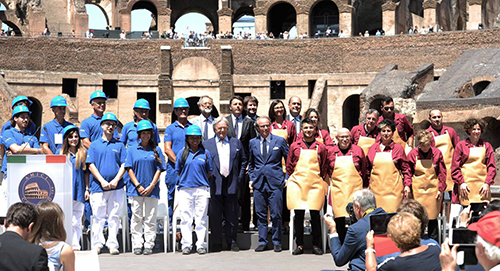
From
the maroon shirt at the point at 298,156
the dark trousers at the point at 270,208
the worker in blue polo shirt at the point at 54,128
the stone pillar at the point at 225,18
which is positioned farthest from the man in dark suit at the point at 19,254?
the stone pillar at the point at 225,18

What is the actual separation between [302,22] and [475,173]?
104ft

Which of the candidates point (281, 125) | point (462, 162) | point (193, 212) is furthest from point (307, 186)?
point (462, 162)

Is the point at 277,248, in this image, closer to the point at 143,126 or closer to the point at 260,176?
the point at 260,176

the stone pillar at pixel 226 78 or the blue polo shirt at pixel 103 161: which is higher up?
the stone pillar at pixel 226 78

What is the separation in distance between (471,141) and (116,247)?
5.16m

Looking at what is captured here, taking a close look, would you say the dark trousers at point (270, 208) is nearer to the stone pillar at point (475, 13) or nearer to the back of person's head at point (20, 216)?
the back of person's head at point (20, 216)

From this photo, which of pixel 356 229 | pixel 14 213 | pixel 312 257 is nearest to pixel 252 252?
pixel 312 257

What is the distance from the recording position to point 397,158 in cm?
960

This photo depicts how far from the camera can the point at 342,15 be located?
39.9 metres

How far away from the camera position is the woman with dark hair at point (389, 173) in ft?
31.6

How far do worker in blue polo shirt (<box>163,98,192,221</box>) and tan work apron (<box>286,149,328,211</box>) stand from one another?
1.87 metres

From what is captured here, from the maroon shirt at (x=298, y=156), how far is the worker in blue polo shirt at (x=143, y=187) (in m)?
1.84

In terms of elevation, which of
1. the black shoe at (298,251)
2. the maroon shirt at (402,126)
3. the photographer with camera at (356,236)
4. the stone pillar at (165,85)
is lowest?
the black shoe at (298,251)

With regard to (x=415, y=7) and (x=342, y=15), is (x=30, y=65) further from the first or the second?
(x=415, y=7)
